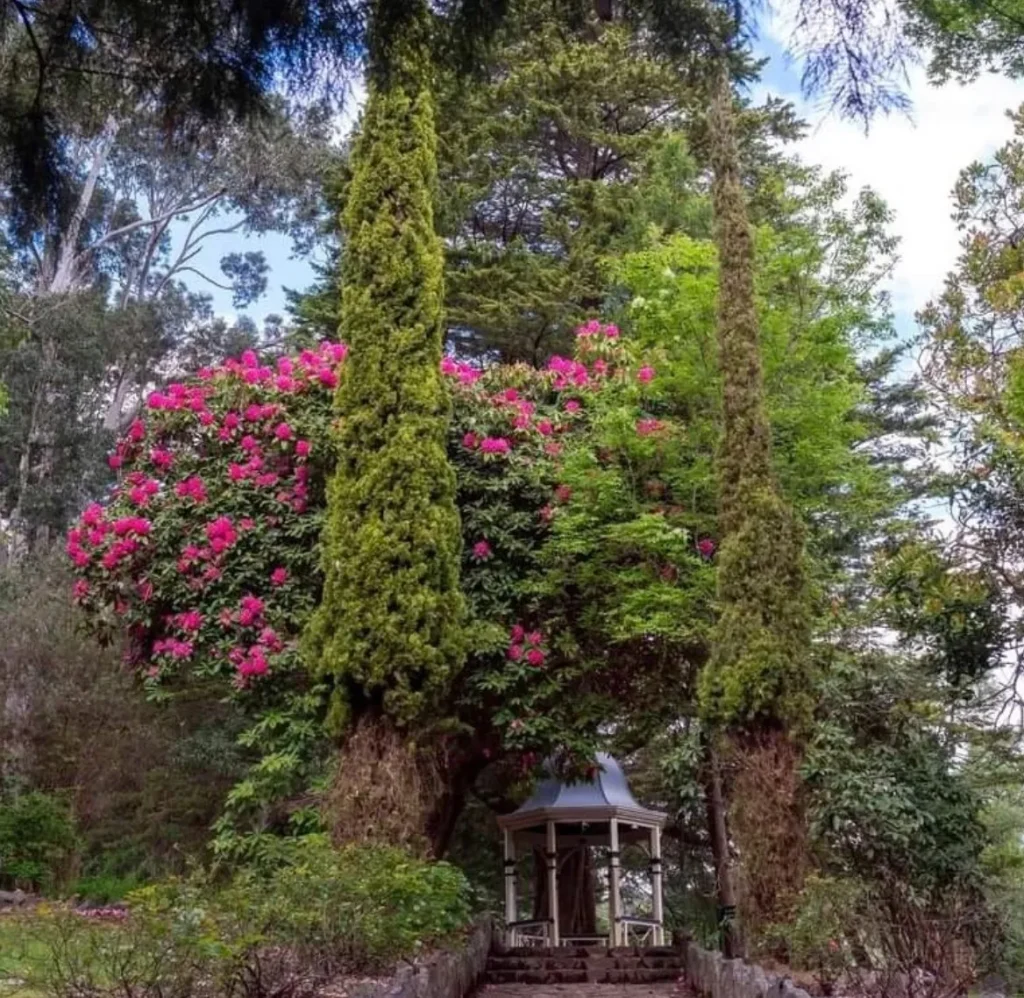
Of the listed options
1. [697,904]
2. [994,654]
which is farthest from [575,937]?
[994,654]

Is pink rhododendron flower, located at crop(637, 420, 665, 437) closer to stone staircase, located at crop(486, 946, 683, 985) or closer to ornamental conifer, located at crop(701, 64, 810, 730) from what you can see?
ornamental conifer, located at crop(701, 64, 810, 730)

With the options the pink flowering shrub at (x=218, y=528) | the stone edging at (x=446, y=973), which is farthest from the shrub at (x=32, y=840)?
the stone edging at (x=446, y=973)

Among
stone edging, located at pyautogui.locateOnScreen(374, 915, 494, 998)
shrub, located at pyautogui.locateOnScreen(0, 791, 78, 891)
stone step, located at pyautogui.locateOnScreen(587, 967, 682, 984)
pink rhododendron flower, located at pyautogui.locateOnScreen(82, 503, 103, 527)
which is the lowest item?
stone step, located at pyautogui.locateOnScreen(587, 967, 682, 984)

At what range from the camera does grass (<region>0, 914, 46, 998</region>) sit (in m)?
3.69

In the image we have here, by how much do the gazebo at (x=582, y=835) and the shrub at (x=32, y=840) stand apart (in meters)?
5.21

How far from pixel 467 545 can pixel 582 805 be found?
2.91 meters

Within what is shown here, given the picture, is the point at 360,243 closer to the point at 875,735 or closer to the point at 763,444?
the point at 763,444

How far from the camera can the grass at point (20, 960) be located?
3.69 metres

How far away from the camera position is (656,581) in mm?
8719

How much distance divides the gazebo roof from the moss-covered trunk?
2914 millimetres

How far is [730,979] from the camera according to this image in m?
5.79

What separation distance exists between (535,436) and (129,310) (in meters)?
13.2

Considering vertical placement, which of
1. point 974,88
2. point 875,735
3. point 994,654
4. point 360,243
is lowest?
point 875,735

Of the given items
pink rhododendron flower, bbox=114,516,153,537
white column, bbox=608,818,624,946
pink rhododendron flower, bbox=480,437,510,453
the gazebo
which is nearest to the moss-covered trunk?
pink rhododendron flower, bbox=480,437,510,453
